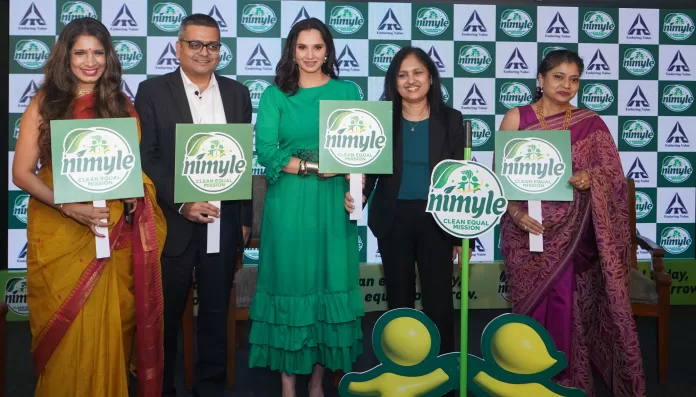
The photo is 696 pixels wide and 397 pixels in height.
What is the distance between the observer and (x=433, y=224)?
9.13 ft

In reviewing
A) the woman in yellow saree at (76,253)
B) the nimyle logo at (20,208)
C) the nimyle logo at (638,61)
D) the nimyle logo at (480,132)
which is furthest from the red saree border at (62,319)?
the nimyle logo at (638,61)

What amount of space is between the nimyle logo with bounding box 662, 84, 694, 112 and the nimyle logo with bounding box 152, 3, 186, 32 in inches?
152

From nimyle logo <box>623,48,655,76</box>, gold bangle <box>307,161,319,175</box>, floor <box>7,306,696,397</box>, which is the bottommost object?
floor <box>7,306,696,397</box>

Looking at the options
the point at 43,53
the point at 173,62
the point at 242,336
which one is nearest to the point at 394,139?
the point at 242,336

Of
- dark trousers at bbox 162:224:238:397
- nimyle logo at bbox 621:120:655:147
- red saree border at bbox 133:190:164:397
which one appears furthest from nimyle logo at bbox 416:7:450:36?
red saree border at bbox 133:190:164:397

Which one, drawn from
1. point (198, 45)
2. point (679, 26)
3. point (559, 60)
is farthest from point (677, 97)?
point (198, 45)

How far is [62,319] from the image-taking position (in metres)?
2.35

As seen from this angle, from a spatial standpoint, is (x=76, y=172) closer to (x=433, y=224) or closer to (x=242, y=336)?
(x=433, y=224)

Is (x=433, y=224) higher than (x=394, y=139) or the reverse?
the reverse

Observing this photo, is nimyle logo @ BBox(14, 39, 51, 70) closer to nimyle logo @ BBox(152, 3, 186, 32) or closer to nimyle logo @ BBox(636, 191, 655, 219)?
nimyle logo @ BBox(152, 3, 186, 32)

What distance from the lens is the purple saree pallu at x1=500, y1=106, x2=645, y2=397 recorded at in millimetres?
2766

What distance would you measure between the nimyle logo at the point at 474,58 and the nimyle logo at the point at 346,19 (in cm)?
82

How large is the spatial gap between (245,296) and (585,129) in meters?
1.96

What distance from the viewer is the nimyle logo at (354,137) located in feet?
8.36
